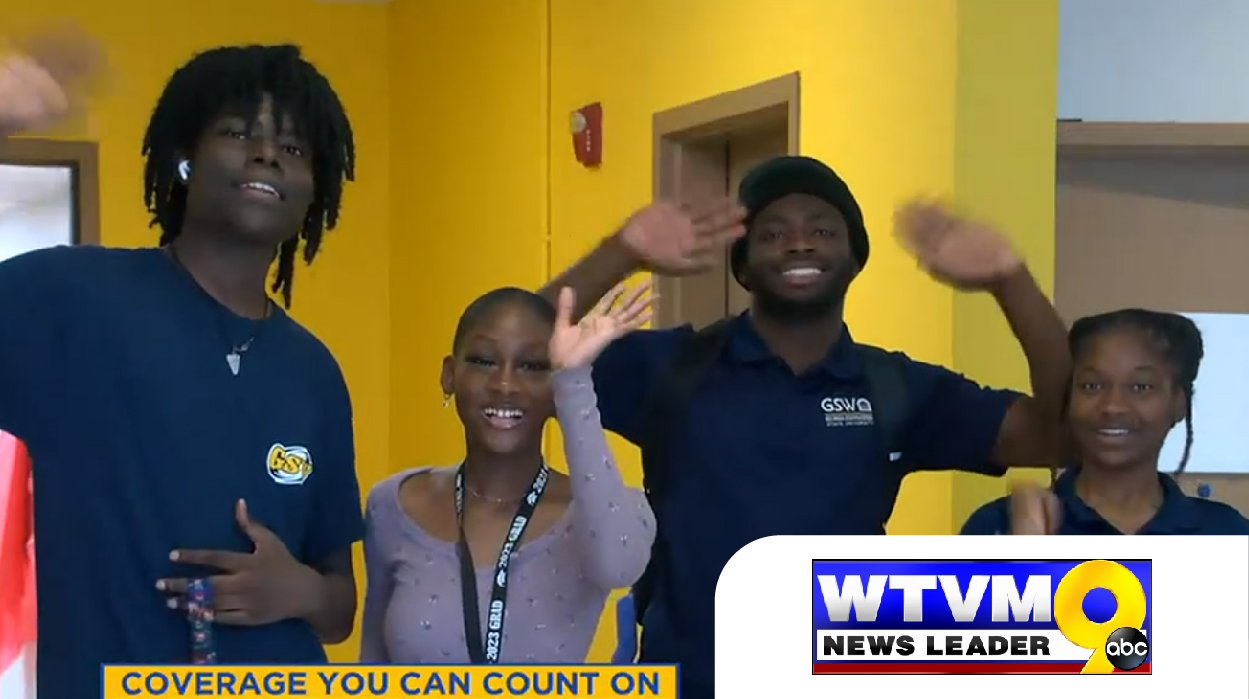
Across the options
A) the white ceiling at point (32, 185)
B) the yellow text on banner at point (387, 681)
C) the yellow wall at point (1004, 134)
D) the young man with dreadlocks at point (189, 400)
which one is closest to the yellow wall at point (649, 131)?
the yellow wall at point (1004, 134)

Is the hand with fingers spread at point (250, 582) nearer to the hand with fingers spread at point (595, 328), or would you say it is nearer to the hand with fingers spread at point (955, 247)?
the hand with fingers spread at point (595, 328)

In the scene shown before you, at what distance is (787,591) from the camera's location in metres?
0.84

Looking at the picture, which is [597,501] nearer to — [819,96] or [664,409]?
[664,409]

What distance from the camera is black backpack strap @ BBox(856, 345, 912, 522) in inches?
43.2

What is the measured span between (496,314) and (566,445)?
0.45 ft

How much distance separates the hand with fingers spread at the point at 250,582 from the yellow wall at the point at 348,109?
1.1 inches

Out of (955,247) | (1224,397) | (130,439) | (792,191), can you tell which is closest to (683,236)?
(792,191)

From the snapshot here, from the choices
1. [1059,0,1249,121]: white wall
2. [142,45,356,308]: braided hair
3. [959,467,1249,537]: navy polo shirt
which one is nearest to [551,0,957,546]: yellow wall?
[959,467,1249,537]: navy polo shirt

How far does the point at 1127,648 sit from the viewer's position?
2.83 feet

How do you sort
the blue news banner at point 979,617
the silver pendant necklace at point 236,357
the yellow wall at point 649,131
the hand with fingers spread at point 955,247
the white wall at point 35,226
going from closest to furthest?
the blue news banner at point 979,617, the silver pendant necklace at point 236,357, the hand with fingers spread at point 955,247, the white wall at point 35,226, the yellow wall at point 649,131

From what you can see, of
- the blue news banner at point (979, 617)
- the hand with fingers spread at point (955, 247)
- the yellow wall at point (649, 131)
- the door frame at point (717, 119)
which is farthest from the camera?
the door frame at point (717, 119)

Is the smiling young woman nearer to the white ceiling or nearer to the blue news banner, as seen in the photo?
the blue news banner

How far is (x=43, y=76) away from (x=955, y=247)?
0.65m

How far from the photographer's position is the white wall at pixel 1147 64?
1.60 m
